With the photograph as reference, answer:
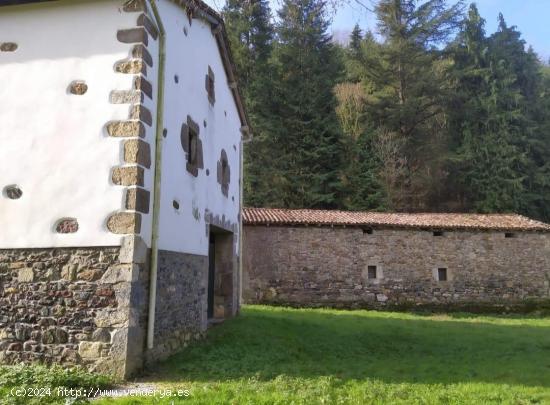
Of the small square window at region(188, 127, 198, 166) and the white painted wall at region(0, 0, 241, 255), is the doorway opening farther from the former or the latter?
the white painted wall at region(0, 0, 241, 255)

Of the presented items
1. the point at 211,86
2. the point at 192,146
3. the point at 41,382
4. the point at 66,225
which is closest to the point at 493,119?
the point at 211,86

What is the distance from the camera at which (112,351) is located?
530cm

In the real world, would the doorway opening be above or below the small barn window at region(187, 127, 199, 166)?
below

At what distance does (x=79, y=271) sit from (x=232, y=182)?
5.81m

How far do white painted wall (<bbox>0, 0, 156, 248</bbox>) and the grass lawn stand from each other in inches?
85.6

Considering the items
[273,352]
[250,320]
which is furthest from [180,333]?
[250,320]

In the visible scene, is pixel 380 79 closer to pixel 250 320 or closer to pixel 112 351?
pixel 250 320

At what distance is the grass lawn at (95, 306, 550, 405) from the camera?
494cm

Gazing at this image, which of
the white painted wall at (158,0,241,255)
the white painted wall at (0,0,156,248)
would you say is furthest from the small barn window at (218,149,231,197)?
the white painted wall at (0,0,156,248)

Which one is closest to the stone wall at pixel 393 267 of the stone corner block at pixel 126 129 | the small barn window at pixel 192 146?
the small barn window at pixel 192 146

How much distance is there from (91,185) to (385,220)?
1199 centimetres

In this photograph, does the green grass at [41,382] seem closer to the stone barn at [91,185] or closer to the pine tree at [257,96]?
the stone barn at [91,185]

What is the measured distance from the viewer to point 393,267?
50.6ft

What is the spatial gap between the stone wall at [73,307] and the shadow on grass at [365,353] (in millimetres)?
737
